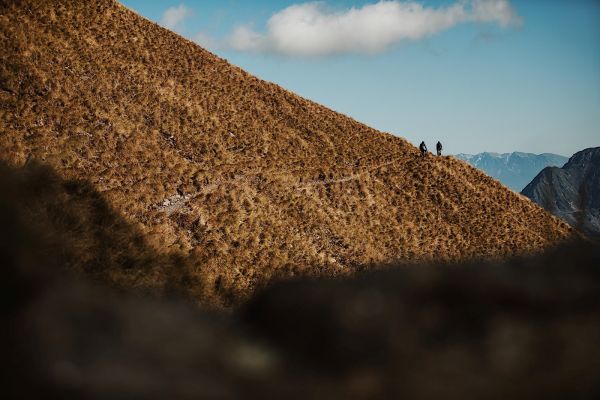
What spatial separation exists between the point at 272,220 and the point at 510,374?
1360 inches

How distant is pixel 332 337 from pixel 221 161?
39.2 m

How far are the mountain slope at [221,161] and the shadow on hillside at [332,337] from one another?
20.7m

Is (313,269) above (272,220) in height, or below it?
below

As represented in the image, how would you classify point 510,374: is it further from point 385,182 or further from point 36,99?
point 385,182

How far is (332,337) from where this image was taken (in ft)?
17.6

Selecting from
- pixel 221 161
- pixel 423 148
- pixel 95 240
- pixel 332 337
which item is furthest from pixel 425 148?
pixel 332 337

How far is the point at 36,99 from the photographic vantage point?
35438 millimetres

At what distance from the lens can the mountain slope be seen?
32250mm

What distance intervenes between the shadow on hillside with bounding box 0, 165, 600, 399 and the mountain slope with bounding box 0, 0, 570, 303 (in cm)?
2066

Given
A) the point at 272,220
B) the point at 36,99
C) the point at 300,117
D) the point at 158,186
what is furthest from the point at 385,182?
the point at 36,99

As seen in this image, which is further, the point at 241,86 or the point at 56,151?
the point at 241,86

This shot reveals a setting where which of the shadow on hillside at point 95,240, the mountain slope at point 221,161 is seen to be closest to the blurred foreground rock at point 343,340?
the shadow on hillside at point 95,240

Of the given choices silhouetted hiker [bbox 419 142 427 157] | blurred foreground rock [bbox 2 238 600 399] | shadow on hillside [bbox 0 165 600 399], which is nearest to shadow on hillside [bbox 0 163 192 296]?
shadow on hillside [bbox 0 165 600 399]

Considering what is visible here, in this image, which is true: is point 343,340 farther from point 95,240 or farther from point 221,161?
point 221,161
